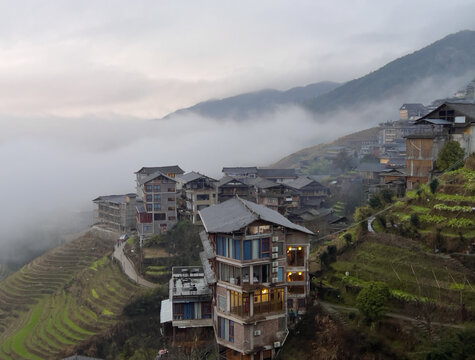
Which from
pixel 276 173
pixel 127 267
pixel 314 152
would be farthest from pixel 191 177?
pixel 314 152

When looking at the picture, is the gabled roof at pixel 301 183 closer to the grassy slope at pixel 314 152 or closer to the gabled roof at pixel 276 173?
the gabled roof at pixel 276 173

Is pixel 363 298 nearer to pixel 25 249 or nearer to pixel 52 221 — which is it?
pixel 25 249

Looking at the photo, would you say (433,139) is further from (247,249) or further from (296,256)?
(247,249)

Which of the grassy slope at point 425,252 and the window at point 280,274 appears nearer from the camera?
the grassy slope at point 425,252

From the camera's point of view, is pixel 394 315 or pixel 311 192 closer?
pixel 394 315

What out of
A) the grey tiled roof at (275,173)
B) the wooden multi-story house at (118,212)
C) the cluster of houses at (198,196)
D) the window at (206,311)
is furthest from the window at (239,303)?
the grey tiled roof at (275,173)

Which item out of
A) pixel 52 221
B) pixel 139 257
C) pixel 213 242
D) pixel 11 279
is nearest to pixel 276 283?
pixel 213 242
